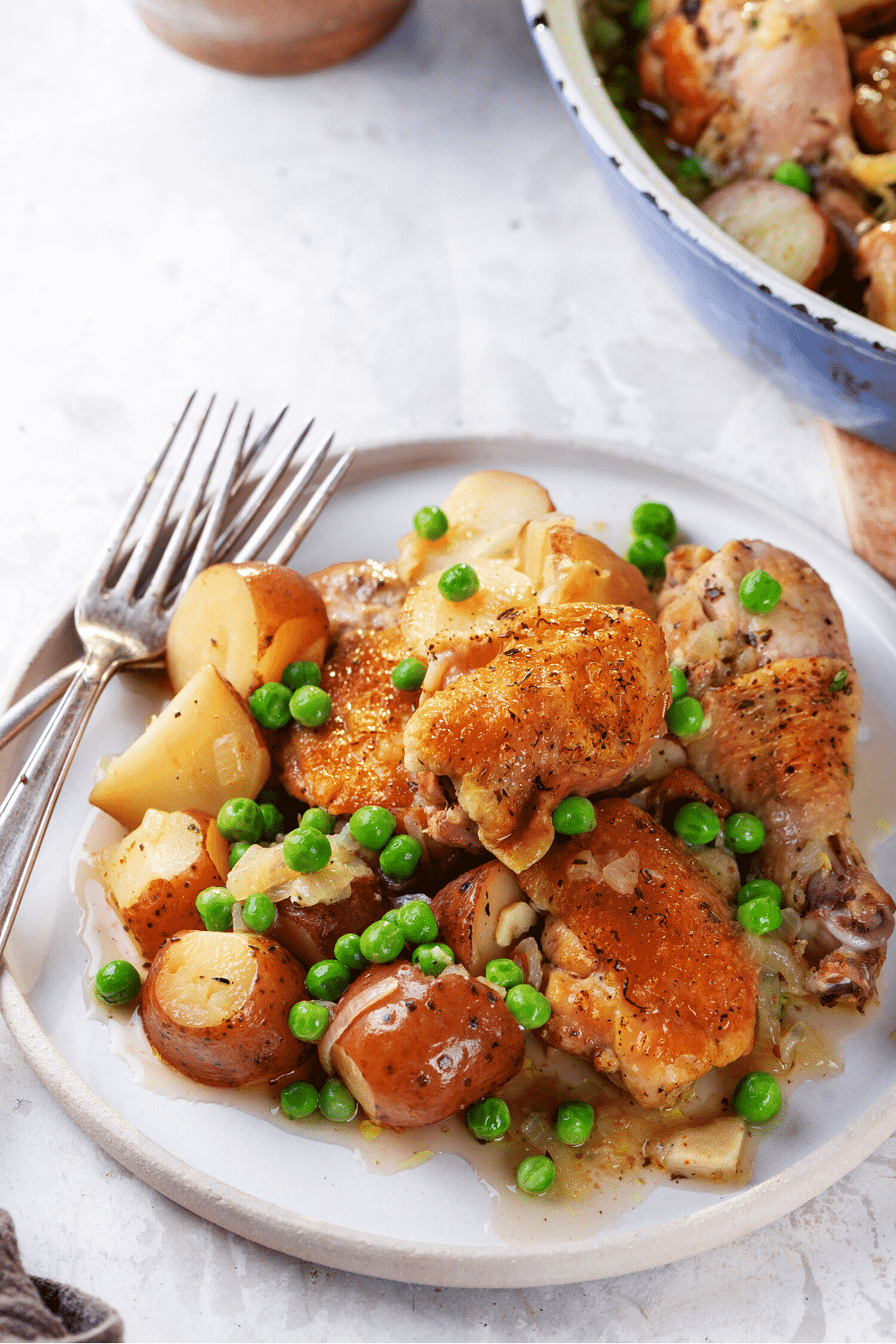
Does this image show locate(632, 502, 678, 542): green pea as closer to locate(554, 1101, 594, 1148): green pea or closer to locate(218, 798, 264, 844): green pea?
locate(218, 798, 264, 844): green pea

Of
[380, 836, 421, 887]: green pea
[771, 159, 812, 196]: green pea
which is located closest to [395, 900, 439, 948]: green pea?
[380, 836, 421, 887]: green pea

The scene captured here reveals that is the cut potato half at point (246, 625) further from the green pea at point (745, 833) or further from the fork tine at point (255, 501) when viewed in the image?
the green pea at point (745, 833)

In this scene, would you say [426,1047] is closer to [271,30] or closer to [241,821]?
[241,821]

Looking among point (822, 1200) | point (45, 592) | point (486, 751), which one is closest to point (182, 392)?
point (45, 592)

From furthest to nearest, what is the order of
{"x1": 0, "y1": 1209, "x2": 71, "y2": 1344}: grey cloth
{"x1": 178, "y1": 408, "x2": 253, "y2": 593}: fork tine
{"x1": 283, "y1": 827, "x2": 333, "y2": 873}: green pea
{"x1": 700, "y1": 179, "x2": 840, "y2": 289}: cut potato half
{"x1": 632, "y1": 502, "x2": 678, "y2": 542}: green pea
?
{"x1": 700, "y1": 179, "x2": 840, "y2": 289}: cut potato half
{"x1": 632, "y1": 502, "x2": 678, "y2": 542}: green pea
{"x1": 178, "y1": 408, "x2": 253, "y2": 593}: fork tine
{"x1": 283, "y1": 827, "x2": 333, "y2": 873}: green pea
{"x1": 0, "y1": 1209, "x2": 71, "y2": 1344}: grey cloth

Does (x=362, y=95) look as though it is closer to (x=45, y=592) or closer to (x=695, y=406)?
(x=695, y=406)

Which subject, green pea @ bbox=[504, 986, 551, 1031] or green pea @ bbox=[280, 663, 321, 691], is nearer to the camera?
green pea @ bbox=[504, 986, 551, 1031]

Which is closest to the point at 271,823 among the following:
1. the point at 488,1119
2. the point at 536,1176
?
the point at 488,1119
